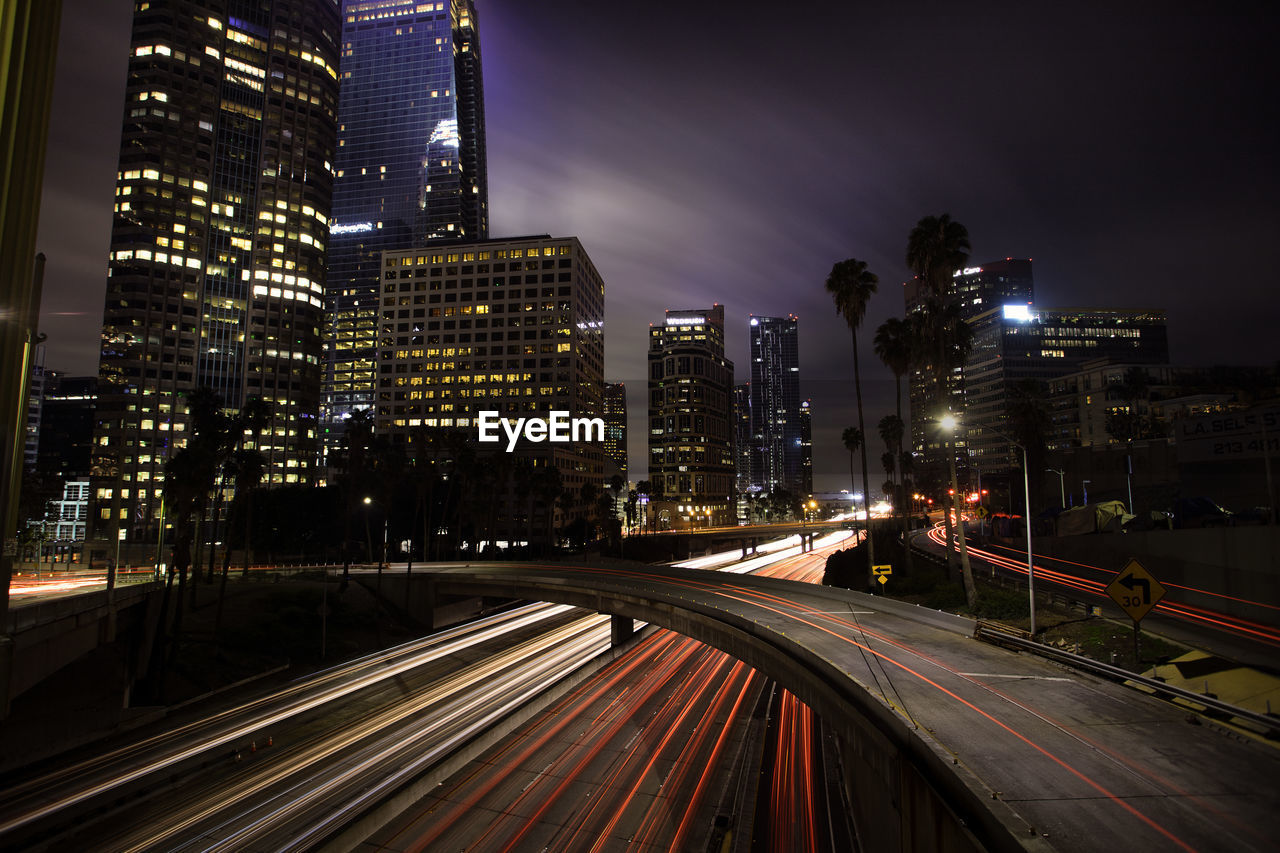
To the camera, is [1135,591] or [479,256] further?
[479,256]

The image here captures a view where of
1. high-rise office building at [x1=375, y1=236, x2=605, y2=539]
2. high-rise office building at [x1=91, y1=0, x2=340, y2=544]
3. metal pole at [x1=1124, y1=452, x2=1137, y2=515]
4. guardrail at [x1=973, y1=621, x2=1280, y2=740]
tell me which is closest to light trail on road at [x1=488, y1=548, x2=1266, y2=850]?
guardrail at [x1=973, y1=621, x2=1280, y2=740]

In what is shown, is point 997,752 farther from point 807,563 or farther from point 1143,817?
point 807,563

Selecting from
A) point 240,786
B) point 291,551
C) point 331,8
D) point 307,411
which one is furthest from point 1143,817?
point 331,8

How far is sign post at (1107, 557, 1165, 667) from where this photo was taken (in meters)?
18.5

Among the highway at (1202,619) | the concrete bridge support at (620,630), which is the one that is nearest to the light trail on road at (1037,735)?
the highway at (1202,619)

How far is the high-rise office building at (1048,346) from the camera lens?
182 m

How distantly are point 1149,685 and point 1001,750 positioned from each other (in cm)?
702

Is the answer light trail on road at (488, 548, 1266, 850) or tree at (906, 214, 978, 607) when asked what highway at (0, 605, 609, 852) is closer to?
light trail on road at (488, 548, 1266, 850)

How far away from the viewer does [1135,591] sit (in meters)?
18.9

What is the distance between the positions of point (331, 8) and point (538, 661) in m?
214

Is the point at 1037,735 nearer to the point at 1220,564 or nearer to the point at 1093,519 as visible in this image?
the point at 1220,564

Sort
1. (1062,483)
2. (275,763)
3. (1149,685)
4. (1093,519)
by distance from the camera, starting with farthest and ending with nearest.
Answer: (1062,483), (1093,519), (275,763), (1149,685)

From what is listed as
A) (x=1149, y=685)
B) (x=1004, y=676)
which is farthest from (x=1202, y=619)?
(x=1004, y=676)

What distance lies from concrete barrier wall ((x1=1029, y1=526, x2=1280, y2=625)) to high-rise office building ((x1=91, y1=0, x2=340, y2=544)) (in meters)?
152
